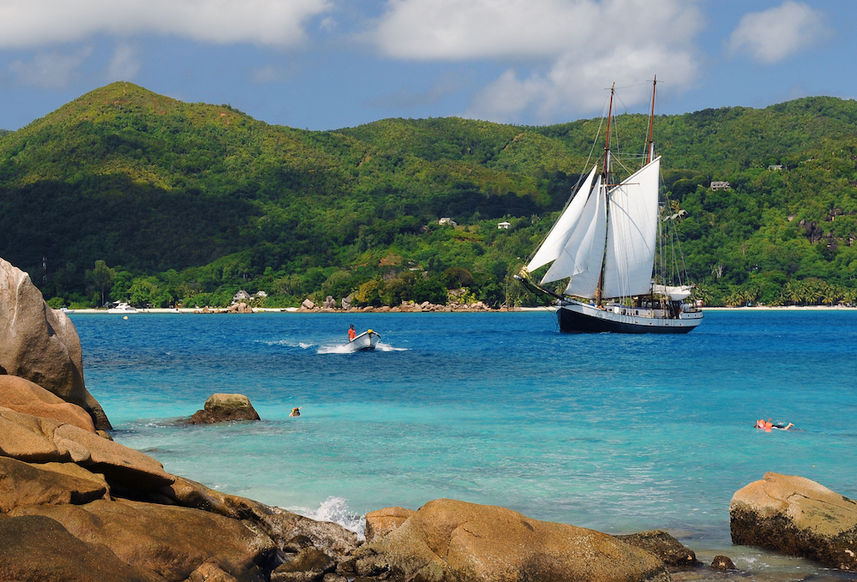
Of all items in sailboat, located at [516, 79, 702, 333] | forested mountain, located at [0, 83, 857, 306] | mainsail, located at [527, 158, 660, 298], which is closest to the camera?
mainsail, located at [527, 158, 660, 298]

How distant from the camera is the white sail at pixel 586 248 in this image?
236ft

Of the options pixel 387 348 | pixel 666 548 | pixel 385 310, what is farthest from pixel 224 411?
pixel 385 310

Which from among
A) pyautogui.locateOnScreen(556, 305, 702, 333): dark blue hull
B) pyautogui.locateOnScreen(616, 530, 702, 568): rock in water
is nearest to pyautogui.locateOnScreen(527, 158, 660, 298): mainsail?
pyautogui.locateOnScreen(556, 305, 702, 333): dark blue hull

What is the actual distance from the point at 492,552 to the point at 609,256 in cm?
6822

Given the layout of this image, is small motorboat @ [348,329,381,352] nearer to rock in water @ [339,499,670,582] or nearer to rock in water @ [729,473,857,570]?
rock in water @ [729,473,857,570]

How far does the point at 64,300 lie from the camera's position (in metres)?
164

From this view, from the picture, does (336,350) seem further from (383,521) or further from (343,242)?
(343,242)

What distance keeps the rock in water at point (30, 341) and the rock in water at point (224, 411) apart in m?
4.56

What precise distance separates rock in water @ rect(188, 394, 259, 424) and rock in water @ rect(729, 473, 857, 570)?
13.4 metres

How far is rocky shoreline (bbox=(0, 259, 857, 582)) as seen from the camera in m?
7.46

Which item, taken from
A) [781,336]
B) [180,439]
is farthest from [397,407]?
[781,336]

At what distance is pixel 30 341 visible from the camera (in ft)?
51.0

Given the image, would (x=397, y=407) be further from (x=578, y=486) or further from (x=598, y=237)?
(x=598, y=237)

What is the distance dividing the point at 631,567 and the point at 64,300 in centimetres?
17160
